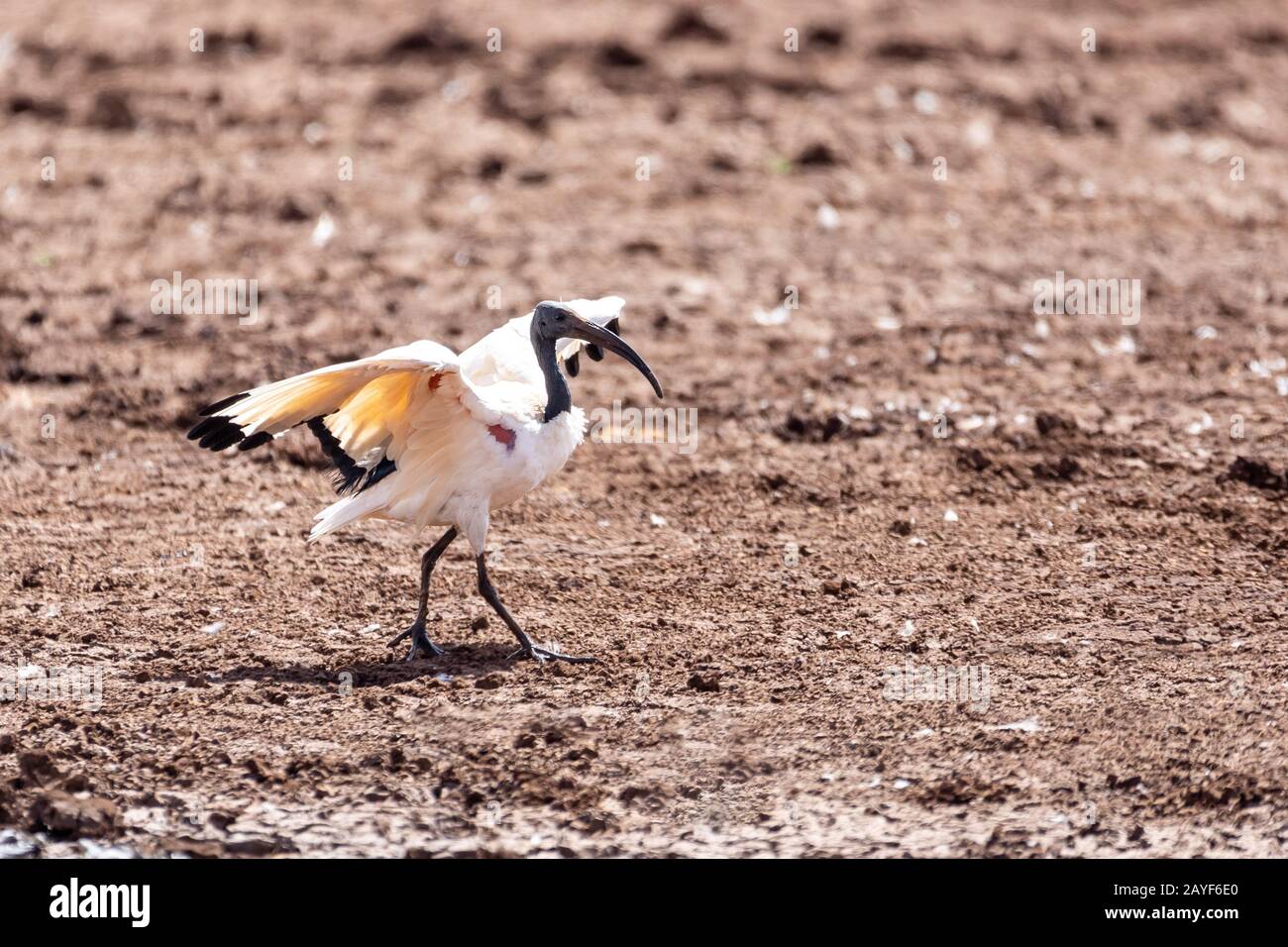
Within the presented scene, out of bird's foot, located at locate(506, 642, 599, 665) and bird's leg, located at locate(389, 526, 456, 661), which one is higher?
bird's leg, located at locate(389, 526, 456, 661)

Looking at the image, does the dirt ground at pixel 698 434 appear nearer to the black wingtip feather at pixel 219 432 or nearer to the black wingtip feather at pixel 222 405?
the black wingtip feather at pixel 219 432

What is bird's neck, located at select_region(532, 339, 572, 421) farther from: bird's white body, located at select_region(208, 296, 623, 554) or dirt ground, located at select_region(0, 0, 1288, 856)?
dirt ground, located at select_region(0, 0, 1288, 856)

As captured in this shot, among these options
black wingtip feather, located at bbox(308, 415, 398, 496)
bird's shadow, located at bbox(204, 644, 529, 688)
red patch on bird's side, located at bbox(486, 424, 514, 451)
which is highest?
red patch on bird's side, located at bbox(486, 424, 514, 451)

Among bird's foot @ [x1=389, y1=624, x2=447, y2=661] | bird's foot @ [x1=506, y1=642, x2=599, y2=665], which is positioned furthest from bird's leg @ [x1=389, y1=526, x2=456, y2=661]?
bird's foot @ [x1=506, y1=642, x2=599, y2=665]

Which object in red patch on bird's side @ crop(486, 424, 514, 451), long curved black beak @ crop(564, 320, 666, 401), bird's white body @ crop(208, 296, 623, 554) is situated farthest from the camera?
long curved black beak @ crop(564, 320, 666, 401)

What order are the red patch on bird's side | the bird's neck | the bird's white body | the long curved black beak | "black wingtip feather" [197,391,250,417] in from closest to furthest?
"black wingtip feather" [197,391,250,417] < the bird's white body < the red patch on bird's side < the bird's neck < the long curved black beak

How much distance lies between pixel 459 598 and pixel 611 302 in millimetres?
1518

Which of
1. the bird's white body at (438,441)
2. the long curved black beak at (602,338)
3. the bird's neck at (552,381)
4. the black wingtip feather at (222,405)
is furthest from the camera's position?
the long curved black beak at (602,338)

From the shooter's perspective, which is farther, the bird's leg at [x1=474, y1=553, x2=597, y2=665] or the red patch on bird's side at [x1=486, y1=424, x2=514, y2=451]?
the bird's leg at [x1=474, y1=553, x2=597, y2=665]

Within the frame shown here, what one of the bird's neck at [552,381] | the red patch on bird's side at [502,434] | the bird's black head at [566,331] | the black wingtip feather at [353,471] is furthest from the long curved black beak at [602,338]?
the black wingtip feather at [353,471]

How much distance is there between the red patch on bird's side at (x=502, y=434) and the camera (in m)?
6.77

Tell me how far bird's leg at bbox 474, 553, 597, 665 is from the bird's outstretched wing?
605 millimetres

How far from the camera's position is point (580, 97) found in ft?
47.5

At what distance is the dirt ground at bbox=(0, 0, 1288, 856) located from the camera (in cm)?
616
